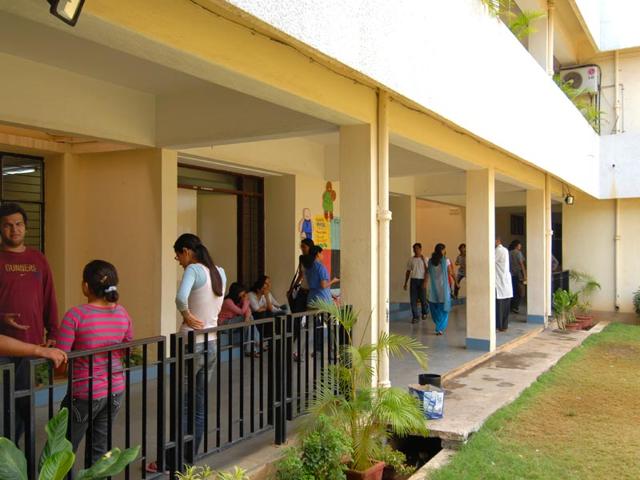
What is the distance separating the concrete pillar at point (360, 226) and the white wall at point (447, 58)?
0.70 m

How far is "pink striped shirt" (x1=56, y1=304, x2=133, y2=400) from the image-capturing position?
3.43 meters

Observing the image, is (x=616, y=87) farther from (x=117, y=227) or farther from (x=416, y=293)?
(x=117, y=227)

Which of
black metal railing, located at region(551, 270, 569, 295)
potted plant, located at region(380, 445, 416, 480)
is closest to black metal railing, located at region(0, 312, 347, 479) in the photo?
potted plant, located at region(380, 445, 416, 480)

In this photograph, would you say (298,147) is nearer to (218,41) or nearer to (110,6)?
(218,41)

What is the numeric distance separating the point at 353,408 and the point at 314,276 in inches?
126

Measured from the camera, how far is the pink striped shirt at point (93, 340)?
3.43 meters

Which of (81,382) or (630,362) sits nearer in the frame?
(81,382)

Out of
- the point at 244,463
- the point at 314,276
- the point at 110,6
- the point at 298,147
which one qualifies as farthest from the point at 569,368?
the point at 110,6

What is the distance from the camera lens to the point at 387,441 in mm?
5457

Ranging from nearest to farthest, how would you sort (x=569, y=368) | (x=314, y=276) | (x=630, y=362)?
(x=314, y=276) < (x=569, y=368) < (x=630, y=362)

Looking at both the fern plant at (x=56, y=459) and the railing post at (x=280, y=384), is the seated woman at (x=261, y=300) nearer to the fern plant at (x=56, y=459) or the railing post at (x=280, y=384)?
the railing post at (x=280, y=384)

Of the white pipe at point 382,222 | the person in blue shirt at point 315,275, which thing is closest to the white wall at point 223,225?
the person in blue shirt at point 315,275

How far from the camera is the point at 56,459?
2762 mm

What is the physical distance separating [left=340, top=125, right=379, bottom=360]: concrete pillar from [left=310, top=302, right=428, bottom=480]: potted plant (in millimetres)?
686
